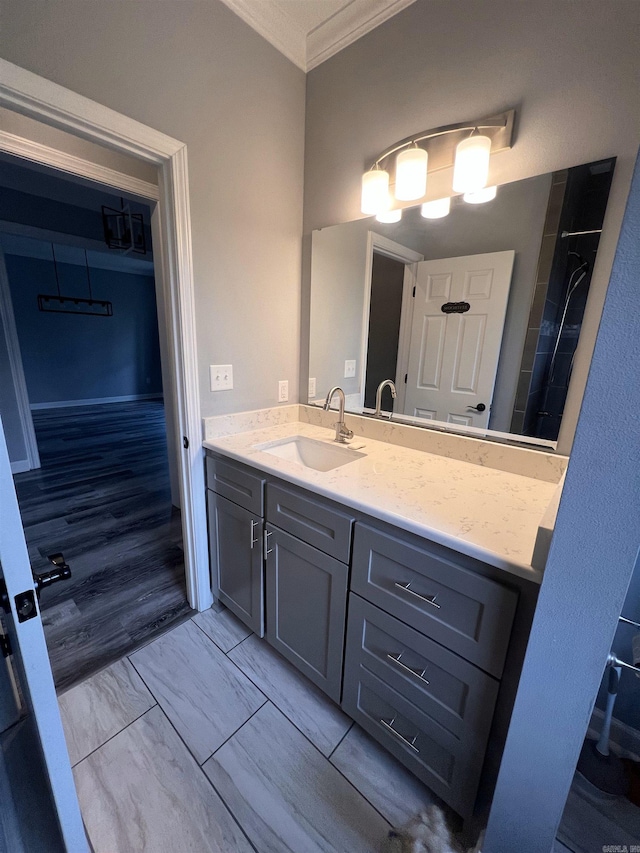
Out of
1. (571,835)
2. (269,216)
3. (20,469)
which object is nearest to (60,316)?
(20,469)

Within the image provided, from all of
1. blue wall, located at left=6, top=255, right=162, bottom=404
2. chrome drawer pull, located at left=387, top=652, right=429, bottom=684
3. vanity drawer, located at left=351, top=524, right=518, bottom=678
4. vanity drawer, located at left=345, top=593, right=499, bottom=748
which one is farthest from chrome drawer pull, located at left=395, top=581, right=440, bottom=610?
blue wall, located at left=6, top=255, right=162, bottom=404

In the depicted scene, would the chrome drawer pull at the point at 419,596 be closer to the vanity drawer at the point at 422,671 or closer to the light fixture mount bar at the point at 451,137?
the vanity drawer at the point at 422,671

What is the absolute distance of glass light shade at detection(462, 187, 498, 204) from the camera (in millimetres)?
1246

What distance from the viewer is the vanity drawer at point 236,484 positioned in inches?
54.1

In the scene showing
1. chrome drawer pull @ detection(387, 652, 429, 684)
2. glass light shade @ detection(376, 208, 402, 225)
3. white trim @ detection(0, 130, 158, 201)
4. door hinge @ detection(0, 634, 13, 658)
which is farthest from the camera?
white trim @ detection(0, 130, 158, 201)

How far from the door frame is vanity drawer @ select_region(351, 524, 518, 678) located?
93 centimetres

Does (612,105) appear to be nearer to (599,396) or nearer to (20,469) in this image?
(599,396)

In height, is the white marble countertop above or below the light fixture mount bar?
below

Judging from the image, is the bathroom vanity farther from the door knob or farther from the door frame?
the door knob

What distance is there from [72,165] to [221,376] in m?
1.40

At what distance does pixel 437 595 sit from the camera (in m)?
0.90

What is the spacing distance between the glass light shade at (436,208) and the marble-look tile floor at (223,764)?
2.01 m

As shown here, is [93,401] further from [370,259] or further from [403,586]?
[403,586]

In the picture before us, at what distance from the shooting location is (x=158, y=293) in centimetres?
243
